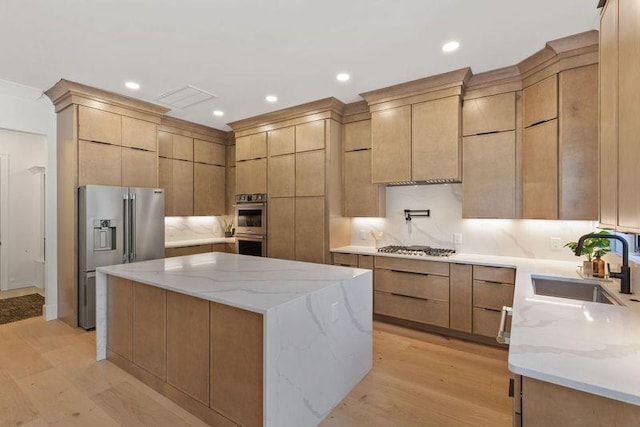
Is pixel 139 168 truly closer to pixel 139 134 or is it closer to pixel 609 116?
pixel 139 134

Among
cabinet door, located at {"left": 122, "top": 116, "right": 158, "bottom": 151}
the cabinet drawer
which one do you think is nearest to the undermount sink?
the cabinet drawer

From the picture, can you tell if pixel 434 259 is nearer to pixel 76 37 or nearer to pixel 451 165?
pixel 451 165

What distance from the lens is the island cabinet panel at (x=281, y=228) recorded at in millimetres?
4305

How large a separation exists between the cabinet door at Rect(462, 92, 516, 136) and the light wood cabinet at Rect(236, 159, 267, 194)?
8.98ft

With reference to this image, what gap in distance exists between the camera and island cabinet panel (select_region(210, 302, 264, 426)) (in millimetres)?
1670

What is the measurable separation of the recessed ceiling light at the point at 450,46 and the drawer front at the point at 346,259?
7.60 feet

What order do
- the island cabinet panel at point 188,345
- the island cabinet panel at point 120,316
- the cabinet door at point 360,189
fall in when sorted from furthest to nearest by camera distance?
the cabinet door at point 360,189 < the island cabinet panel at point 120,316 < the island cabinet panel at point 188,345

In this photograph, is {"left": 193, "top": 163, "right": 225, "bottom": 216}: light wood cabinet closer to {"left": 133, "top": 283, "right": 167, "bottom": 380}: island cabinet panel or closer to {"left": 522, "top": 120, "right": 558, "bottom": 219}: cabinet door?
{"left": 133, "top": 283, "right": 167, "bottom": 380}: island cabinet panel

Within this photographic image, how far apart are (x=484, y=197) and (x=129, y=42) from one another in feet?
11.7

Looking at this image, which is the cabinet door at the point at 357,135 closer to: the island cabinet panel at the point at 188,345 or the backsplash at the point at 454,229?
the backsplash at the point at 454,229

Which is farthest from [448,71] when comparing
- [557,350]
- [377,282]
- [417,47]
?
[557,350]

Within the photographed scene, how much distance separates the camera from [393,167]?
364 centimetres

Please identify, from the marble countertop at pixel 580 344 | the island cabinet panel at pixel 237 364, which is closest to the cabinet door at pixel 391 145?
the marble countertop at pixel 580 344

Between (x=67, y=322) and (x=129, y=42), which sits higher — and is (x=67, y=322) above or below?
below
